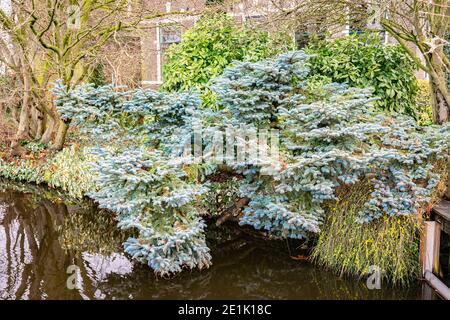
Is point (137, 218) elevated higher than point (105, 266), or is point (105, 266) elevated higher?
point (137, 218)

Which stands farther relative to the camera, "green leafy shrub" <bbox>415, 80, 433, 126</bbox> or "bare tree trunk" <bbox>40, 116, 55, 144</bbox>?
"bare tree trunk" <bbox>40, 116, 55, 144</bbox>

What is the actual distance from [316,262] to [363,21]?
392 centimetres

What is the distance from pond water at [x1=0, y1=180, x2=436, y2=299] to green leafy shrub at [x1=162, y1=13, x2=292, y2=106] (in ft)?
8.05

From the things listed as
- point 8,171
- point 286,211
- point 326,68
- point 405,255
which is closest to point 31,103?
point 8,171

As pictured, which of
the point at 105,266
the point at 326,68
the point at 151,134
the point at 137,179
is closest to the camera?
the point at 137,179

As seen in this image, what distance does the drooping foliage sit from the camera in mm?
4008

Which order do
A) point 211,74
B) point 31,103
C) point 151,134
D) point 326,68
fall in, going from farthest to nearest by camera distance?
point 31,103 < point 211,74 < point 326,68 < point 151,134

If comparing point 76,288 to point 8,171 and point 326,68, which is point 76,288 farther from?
point 8,171

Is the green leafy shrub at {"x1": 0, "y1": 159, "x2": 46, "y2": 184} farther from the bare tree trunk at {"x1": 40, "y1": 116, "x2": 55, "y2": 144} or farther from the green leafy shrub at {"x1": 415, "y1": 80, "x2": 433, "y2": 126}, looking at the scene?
the green leafy shrub at {"x1": 415, "y1": 80, "x2": 433, "y2": 126}

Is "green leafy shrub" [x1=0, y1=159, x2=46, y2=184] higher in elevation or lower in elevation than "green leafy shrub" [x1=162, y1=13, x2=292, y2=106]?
lower

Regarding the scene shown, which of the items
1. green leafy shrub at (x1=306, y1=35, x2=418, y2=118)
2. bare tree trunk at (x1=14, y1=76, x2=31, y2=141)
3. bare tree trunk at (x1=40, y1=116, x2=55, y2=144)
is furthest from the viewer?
bare tree trunk at (x1=40, y1=116, x2=55, y2=144)

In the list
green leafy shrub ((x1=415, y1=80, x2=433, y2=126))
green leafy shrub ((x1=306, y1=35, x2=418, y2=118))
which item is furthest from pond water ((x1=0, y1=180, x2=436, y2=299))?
green leafy shrub ((x1=415, y1=80, x2=433, y2=126))

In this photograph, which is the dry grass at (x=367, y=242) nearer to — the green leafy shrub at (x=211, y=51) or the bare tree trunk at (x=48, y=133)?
the green leafy shrub at (x=211, y=51)

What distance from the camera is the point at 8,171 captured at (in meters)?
9.20
